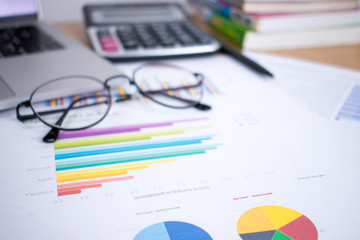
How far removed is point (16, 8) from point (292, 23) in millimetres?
579

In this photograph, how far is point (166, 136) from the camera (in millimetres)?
436

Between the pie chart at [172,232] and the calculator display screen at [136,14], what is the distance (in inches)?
21.8

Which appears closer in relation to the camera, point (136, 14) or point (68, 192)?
point (68, 192)

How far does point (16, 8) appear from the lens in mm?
621

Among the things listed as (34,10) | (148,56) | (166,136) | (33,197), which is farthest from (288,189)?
(34,10)

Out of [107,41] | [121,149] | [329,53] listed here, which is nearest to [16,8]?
[107,41]

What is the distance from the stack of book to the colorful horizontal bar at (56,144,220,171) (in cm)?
40

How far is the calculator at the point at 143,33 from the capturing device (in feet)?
2.07

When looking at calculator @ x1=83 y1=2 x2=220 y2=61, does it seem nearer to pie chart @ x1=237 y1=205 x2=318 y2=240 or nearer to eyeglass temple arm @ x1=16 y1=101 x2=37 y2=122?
eyeglass temple arm @ x1=16 y1=101 x2=37 y2=122

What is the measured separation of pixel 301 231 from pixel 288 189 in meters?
0.06

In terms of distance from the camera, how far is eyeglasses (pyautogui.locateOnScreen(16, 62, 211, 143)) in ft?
1.48

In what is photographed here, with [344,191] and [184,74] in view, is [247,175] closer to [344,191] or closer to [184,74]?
[344,191]

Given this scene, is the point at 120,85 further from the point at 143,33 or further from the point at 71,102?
the point at 143,33

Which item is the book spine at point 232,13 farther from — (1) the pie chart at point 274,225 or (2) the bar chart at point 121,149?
(1) the pie chart at point 274,225
